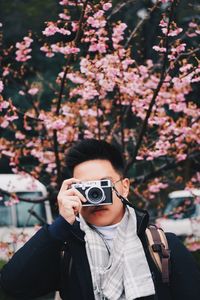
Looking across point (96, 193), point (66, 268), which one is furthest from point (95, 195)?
point (66, 268)

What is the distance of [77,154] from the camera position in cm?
260

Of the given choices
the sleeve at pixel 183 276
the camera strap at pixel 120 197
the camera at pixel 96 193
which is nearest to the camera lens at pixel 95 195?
the camera at pixel 96 193

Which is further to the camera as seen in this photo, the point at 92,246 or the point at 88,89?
the point at 88,89

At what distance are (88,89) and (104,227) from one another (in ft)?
9.02

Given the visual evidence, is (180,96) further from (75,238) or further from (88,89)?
(75,238)

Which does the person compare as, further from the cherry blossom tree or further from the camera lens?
the cherry blossom tree

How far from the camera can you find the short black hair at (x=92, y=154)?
2604mm

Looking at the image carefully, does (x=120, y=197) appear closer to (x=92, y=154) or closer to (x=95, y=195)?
(x=95, y=195)

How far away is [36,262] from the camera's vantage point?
2.37 metres

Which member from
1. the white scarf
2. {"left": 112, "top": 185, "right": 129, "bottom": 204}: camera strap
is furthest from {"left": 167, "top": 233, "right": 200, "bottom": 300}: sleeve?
{"left": 112, "top": 185, "right": 129, "bottom": 204}: camera strap

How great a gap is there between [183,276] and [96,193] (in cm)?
50

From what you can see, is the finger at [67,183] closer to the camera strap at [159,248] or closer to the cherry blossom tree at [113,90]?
the camera strap at [159,248]

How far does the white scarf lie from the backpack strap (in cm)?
5

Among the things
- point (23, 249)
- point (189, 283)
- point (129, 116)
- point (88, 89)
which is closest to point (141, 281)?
point (189, 283)
